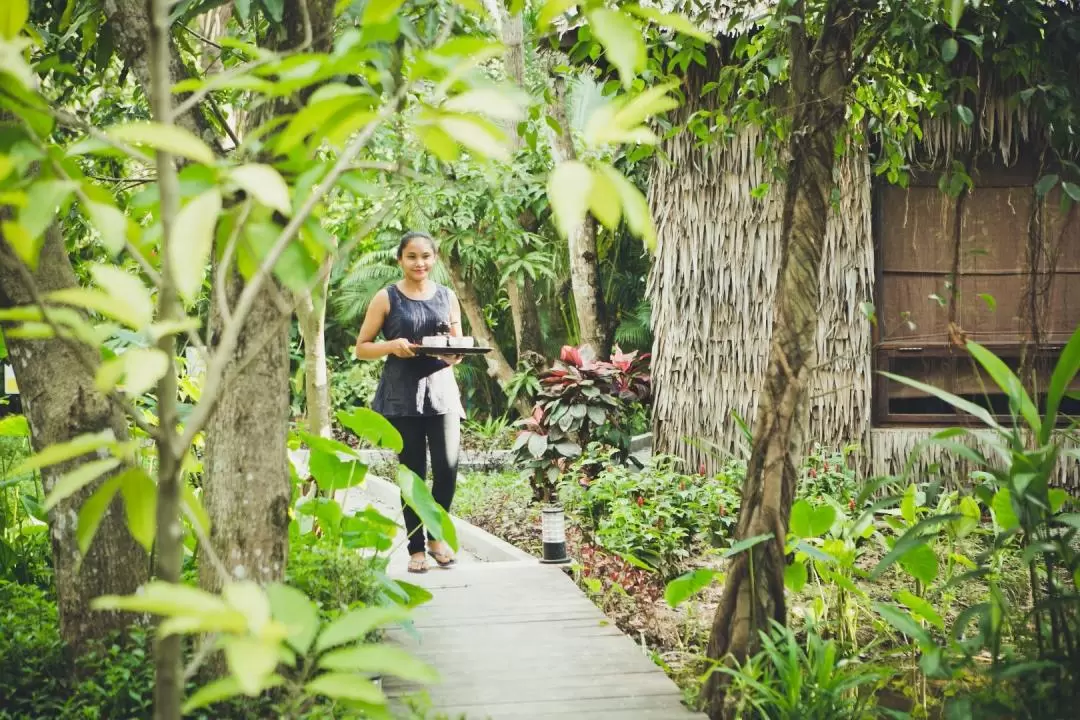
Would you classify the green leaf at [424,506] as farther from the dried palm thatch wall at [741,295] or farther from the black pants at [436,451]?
the dried palm thatch wall at [741,295]

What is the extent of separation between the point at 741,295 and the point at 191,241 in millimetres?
6107

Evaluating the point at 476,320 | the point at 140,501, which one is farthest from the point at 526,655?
the point at 476,320

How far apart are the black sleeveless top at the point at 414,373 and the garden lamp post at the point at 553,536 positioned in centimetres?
71

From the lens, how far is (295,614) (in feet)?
3.21

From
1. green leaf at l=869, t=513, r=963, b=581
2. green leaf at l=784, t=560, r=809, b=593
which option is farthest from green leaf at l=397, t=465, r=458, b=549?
green leaf at l=869, t=513, r=963, b=581

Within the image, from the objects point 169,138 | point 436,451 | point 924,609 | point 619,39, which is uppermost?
point 619,39

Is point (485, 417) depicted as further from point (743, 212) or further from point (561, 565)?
point (561, 565)

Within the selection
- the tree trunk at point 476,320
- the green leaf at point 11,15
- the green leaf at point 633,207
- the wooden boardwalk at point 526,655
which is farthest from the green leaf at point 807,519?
the tree trunk at point 476,320

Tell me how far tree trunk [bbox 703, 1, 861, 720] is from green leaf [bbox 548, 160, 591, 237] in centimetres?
220

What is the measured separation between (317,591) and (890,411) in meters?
4.91

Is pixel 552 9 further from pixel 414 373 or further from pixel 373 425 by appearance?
pixel 414 373

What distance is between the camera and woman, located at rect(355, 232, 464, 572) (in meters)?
4.79

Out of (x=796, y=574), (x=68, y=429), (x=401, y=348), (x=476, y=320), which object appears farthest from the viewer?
(x=476, y=320)

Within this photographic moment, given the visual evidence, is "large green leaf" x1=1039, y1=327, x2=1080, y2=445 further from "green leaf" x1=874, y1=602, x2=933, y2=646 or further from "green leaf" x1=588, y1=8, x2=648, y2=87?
"green leaf" x1=588, y1=8, x2=648, y2=87
